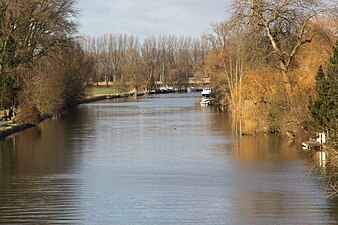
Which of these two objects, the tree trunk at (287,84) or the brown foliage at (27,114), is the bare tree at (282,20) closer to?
the tree trunk at (287,84)

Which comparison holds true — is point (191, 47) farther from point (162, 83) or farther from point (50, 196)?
point (50, 196)

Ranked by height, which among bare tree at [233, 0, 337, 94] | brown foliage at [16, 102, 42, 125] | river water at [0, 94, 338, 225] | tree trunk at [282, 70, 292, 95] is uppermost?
bare tree at [233, 0, 337, 94]

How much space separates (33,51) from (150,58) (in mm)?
88120

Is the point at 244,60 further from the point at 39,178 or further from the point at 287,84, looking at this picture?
the point at 39,178

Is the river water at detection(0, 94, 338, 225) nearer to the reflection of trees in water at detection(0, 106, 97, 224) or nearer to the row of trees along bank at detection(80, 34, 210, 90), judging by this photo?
the reflection of trees in water at detection(0, 106, 97, 224)

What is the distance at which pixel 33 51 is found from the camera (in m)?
44.6

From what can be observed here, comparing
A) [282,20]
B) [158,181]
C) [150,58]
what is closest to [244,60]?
[282,20]

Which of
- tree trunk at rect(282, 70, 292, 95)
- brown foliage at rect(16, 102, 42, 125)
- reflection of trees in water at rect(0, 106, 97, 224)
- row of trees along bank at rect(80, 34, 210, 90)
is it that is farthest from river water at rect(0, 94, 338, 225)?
row of trees along bank at rect(80, 34, 210, 90)

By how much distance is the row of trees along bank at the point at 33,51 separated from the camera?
40188mm

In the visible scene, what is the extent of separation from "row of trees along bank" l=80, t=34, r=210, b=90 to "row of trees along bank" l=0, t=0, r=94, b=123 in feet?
237

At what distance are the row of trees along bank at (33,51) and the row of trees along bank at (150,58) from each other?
237 feet

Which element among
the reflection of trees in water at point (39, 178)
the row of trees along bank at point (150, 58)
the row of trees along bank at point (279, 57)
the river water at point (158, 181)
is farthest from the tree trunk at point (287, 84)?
the row of trees along bank at point (150, 58)

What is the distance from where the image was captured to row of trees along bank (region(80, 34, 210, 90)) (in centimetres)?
12306

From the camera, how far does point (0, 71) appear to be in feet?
131
